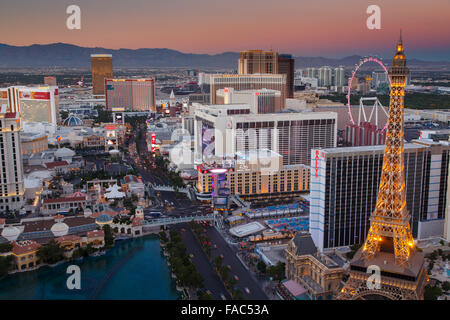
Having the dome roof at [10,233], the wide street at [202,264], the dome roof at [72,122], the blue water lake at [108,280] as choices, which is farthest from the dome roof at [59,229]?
the dome roof at [72,122]

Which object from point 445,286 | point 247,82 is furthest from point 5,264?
point 247,82

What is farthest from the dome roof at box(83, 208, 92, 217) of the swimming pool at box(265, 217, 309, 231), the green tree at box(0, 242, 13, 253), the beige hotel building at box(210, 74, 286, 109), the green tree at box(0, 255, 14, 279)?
the beige hotel building at box(210, 74, 286, 109)

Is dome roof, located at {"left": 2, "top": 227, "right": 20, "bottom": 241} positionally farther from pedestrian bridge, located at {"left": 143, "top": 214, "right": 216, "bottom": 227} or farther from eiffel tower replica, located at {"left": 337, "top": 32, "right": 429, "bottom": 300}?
→ eiffel tower replica, located at {"left": 337, "top": 32, "right": 429, "bottom": 300}

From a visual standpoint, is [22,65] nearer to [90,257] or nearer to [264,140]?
[264,140]

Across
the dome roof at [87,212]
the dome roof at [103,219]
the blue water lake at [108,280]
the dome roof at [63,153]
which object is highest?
the dome roof at [63,153]

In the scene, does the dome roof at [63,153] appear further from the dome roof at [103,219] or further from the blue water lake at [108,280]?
the blue water lake at [108,280]

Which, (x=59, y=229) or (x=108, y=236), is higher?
(x=59, y=229)

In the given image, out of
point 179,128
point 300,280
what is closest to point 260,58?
point 179,128

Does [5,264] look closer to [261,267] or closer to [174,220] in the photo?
[174,220]
